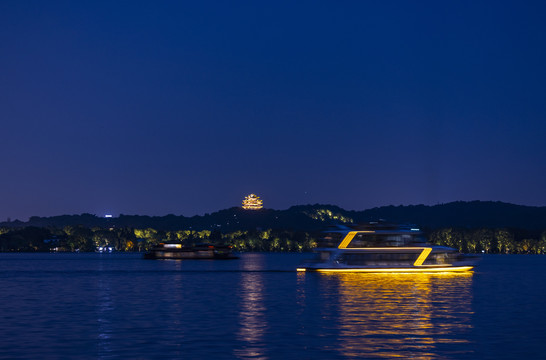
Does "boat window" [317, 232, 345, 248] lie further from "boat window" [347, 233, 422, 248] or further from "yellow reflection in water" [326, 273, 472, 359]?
"yellow reflection in water" [326, 273, 472, 359]

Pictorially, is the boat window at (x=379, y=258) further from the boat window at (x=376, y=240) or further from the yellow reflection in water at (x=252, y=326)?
the yellow reflection in water at (x=252, y=326)

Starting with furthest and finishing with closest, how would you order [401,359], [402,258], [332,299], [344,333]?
1. [402,258]
2. [332,299]
3. [344,333]
4. [401,359]

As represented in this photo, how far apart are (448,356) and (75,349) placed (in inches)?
709

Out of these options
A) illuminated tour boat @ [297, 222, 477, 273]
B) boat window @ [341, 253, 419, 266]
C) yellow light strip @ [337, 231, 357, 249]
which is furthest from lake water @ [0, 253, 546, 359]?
boat window @ [341, 253, 419, 266]

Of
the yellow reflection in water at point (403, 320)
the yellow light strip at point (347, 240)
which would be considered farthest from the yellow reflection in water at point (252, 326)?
the yellow light strip at point (347, 240)

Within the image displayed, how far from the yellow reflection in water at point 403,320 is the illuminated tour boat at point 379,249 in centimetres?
2472

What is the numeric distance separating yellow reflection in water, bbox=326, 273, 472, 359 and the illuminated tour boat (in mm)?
24718

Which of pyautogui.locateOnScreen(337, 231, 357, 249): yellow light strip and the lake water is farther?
pyautogui.locateOnScreen(337, 231, 357, 249): yellow light strip

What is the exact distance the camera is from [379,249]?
118438mm

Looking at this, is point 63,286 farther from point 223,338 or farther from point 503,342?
point 503,342

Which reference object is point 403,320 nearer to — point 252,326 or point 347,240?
point 252,326

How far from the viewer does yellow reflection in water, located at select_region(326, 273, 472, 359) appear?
4010 centimetres

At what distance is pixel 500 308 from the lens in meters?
66.5

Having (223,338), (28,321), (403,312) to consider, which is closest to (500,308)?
(403,312)
